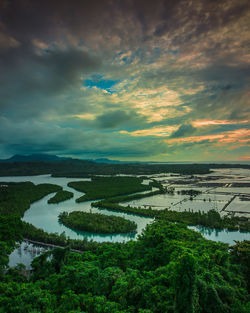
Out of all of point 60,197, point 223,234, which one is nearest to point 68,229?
point 60,197

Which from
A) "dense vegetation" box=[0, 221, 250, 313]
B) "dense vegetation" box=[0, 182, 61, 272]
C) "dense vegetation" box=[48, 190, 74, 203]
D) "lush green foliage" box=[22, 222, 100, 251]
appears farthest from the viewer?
"dense vegetation" box=[48, 190, 74, 203]

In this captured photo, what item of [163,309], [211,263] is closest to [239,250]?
[211,263]

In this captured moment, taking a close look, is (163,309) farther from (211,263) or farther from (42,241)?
(42,241)

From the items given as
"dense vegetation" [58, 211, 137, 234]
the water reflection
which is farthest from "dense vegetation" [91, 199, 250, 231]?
"dense vegetation" [58, 211, 137, 234]

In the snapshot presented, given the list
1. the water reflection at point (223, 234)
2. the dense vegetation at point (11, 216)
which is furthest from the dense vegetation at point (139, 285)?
the water reflection at point (223, 234)

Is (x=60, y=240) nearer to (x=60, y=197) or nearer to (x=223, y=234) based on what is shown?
(x=223, y=234)

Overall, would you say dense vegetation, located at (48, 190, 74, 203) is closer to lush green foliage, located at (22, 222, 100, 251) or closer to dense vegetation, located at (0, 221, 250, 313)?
lush green foliage, located at (22, 222, 100, 251)
